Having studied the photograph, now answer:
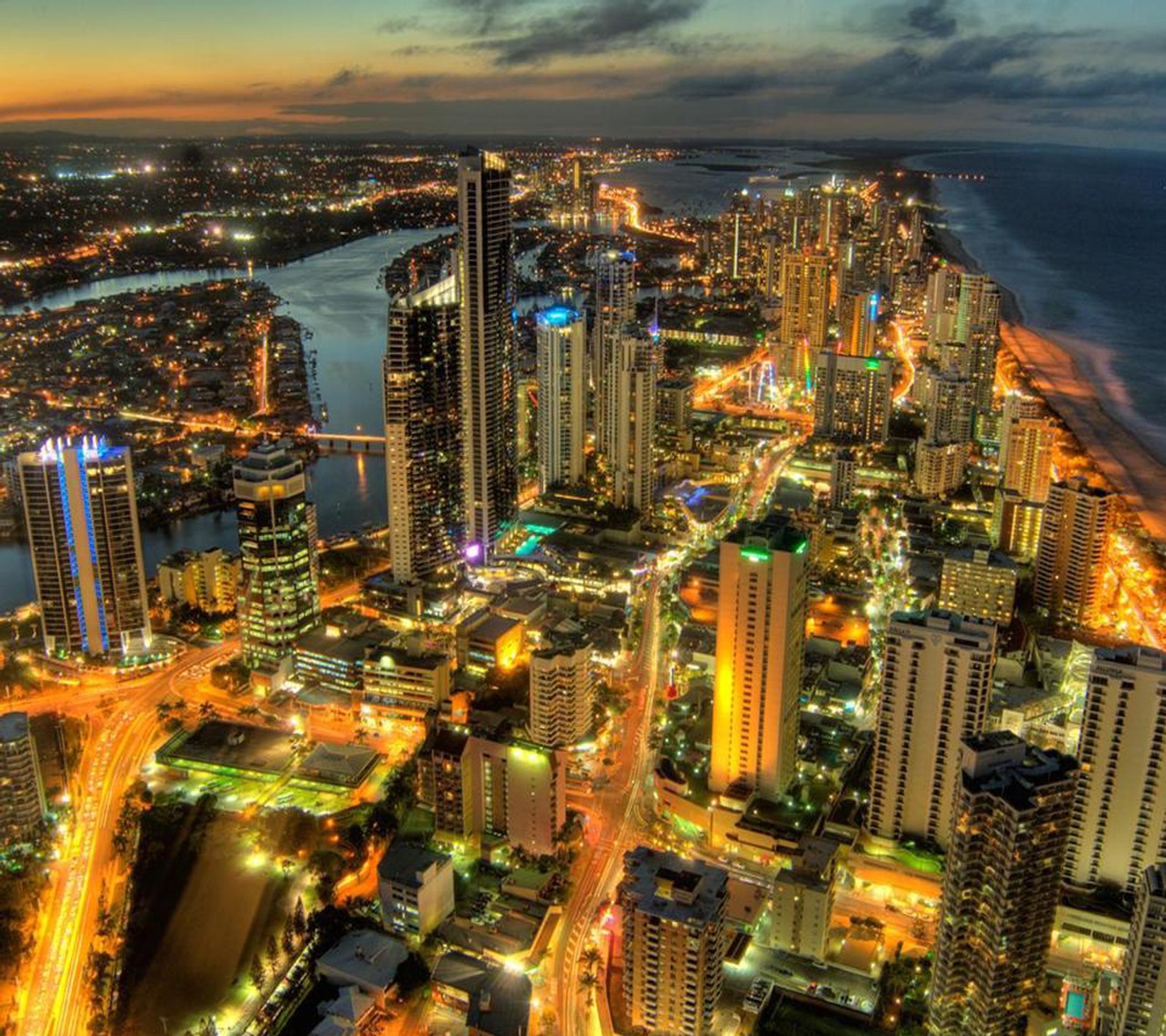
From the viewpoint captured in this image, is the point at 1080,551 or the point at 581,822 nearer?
the point at 581,822

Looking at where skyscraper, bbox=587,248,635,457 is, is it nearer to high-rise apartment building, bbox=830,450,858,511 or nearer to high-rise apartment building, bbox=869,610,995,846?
high-rise apartment building, bbox=830,450,858,511

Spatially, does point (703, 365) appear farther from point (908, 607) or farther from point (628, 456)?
point (908, 607)

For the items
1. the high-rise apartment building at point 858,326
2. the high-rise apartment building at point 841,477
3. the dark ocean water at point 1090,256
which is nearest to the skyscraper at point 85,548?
the high-rise apartment building at point 841,477

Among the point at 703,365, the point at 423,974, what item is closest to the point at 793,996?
the point at 423,974

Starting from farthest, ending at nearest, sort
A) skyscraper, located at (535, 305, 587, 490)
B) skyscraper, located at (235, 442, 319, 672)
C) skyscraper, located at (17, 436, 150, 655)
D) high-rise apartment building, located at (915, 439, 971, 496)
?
high-rise apartment building, located at (915, 439, 971, 496) → skyscraper, located at (535, 305, 587, 490) → skyscraper, located at (17, 436, 150, 655) → skyscraper, located at (235, 442, 319, 672)

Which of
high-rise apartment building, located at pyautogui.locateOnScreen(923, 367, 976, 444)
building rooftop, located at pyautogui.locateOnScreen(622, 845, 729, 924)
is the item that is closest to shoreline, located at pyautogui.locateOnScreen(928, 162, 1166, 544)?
high-rise apartment building, located at pyautogui.locateOnScreen(923, 367, 976, 444)

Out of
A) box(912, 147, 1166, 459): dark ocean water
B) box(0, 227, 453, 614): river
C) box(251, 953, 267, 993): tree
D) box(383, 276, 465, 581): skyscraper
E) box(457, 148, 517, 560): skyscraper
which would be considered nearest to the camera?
box(251, 953, 267, 993): tree
